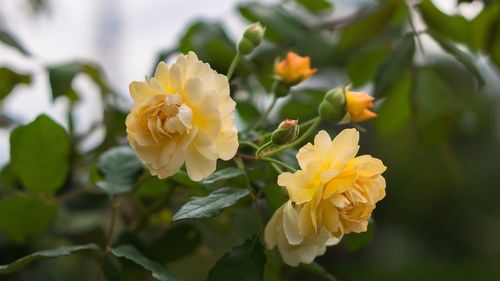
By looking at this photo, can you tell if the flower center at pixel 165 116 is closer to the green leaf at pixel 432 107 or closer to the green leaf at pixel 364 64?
the green leaf at pixel 432 107

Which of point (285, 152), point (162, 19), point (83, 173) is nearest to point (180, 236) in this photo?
point (285, 152)

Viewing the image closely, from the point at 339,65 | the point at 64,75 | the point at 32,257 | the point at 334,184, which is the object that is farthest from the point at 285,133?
the point at 339,65

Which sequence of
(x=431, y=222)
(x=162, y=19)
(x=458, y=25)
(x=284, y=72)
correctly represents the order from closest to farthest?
(x=284, y=72)
(x=458, y=25)
(x=162, y=19)
(x=431, y=222)

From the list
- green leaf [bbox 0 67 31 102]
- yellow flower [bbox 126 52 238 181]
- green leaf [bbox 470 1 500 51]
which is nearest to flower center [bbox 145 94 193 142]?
yellow flower [bbox 126 52 238 181]

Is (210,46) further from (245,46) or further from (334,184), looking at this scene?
(334,184)

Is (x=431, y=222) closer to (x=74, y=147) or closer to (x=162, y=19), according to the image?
(x=162, y=19)

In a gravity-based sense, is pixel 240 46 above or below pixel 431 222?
above
